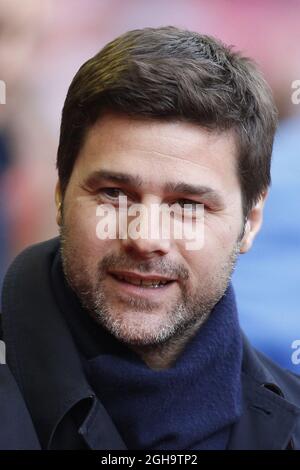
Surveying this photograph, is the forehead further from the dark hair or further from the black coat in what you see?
the black coat

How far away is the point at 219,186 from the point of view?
106cm

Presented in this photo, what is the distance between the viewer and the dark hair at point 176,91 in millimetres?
995

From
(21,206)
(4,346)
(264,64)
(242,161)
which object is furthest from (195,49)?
(4,346)

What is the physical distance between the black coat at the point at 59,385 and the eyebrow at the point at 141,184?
199 mm

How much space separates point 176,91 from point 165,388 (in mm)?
473

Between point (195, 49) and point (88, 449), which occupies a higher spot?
point (195, 49)

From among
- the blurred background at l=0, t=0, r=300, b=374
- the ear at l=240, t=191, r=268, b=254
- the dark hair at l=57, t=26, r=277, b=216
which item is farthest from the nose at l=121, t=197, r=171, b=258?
the blurred background at l=0, t=0, r=300, b=374

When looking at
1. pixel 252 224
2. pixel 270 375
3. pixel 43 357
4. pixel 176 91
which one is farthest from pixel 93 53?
pixel 270 375

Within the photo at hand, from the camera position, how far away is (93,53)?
127 centimetres

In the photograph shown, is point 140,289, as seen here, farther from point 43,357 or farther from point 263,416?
point 263,416

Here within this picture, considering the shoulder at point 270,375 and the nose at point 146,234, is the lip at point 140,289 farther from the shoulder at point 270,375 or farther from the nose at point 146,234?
the shoulder at point 270,375

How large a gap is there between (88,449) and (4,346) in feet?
0.72

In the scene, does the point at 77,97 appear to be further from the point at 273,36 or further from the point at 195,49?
the point at 273,36

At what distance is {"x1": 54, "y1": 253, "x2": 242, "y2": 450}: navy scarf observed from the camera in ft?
3.35
